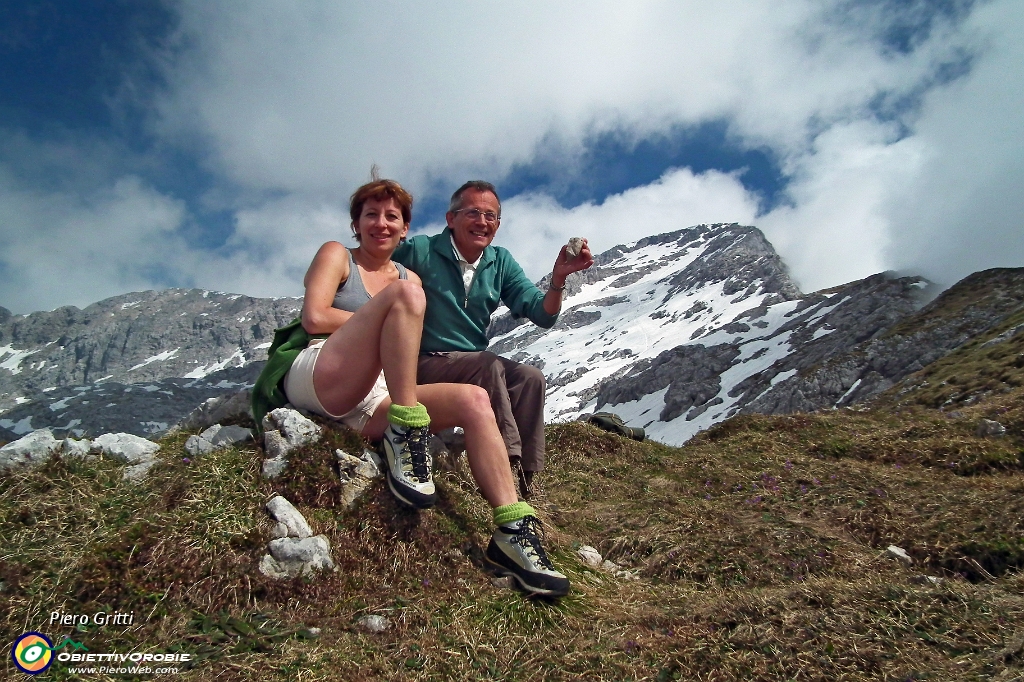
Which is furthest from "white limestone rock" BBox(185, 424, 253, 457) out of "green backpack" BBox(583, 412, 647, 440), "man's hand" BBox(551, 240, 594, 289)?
"green backpack" BBox(583, 412, 647, 440)

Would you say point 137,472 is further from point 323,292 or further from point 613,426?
point 613,426

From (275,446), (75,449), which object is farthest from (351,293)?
(75,449)

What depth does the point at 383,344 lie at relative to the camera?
4.77m

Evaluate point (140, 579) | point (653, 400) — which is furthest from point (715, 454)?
point (653, 400)

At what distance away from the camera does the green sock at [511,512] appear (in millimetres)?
4723

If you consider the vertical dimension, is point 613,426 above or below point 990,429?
above

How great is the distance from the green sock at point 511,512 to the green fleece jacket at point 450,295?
2060 millimetres

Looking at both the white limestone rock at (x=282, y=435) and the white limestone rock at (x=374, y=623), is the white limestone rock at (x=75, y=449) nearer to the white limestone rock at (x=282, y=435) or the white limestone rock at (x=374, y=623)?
the white limestone rock at (x=282, y=435)

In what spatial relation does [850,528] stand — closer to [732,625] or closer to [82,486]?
[732,625]

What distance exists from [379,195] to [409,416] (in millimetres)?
2476

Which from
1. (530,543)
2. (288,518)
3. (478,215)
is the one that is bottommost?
(530,543)

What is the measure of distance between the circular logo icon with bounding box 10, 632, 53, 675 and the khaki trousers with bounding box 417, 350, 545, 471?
12.0 feet

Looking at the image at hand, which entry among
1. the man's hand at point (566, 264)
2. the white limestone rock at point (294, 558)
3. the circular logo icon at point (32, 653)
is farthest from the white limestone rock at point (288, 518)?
the man's hand at point (566, 264)

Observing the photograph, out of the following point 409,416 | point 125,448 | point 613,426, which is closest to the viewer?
point 409,416
